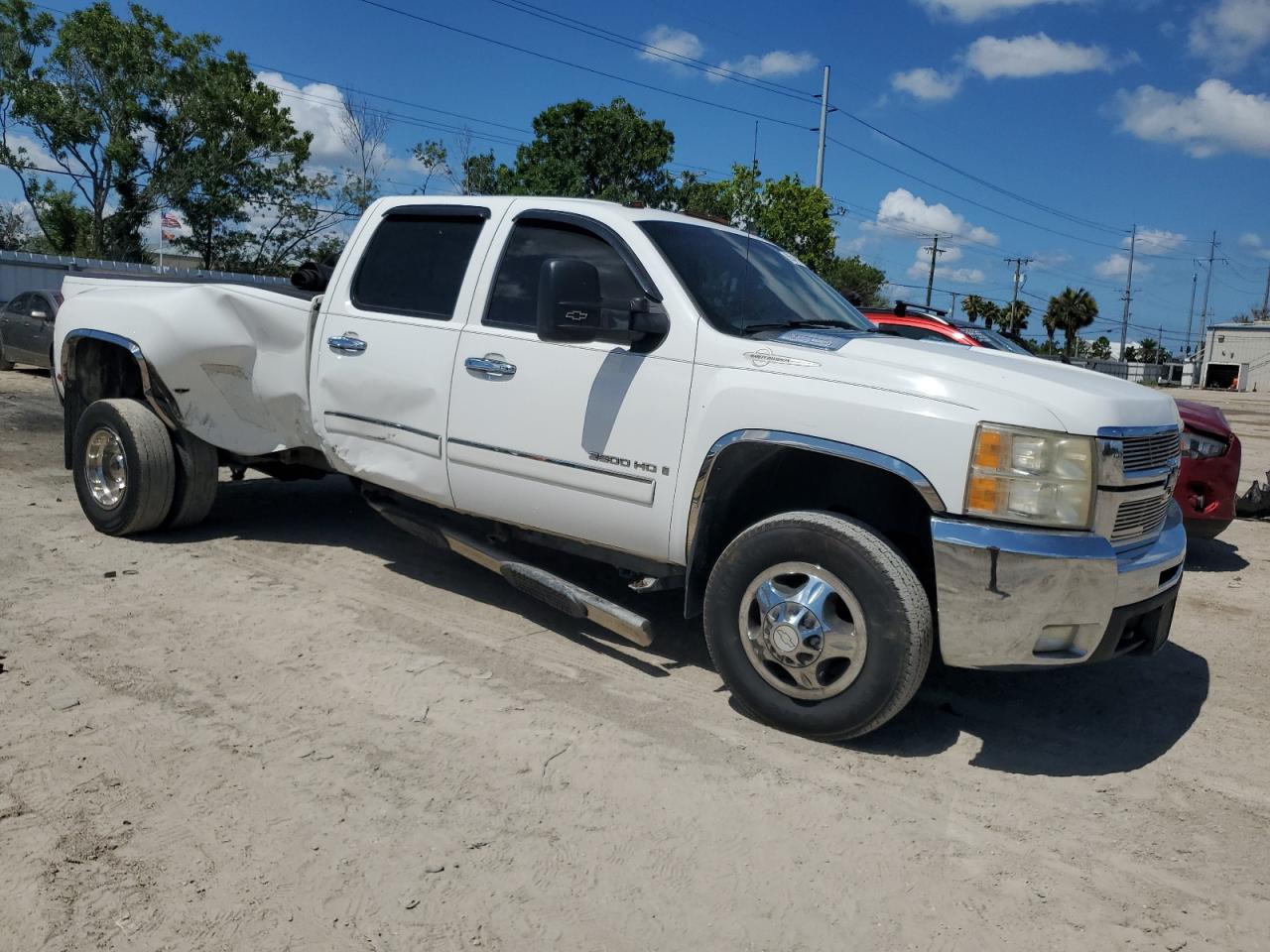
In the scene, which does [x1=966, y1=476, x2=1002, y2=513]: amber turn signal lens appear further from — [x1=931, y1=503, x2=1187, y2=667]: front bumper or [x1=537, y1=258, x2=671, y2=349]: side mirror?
[x1=537, y1=258, x2=671, y2=349]: side mirror

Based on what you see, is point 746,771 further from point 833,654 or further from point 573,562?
point 573,562

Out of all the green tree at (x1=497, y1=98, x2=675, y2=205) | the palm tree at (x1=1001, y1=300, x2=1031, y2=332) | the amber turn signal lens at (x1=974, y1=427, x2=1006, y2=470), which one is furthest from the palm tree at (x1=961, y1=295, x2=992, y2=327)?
the amber turn signal lens at (x1=974, y1=427, x2=1006, y2=470)

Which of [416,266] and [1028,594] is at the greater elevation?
[416,266]

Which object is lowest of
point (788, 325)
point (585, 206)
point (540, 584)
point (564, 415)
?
point (540, 584)

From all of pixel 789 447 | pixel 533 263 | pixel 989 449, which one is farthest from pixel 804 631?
pixel 533 263

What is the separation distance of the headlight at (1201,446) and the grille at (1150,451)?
253 cm

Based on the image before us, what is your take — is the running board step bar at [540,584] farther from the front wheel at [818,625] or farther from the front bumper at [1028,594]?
the front bumper at [1028,594]

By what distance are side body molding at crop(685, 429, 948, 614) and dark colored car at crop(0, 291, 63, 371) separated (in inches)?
575

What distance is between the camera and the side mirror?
3.95 m

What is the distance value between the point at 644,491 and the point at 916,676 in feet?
4.16

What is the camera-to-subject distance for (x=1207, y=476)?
612cm

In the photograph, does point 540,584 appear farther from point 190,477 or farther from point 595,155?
point 595,155

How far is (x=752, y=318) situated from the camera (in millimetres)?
4176

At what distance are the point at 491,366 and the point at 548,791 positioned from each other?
199 cm
